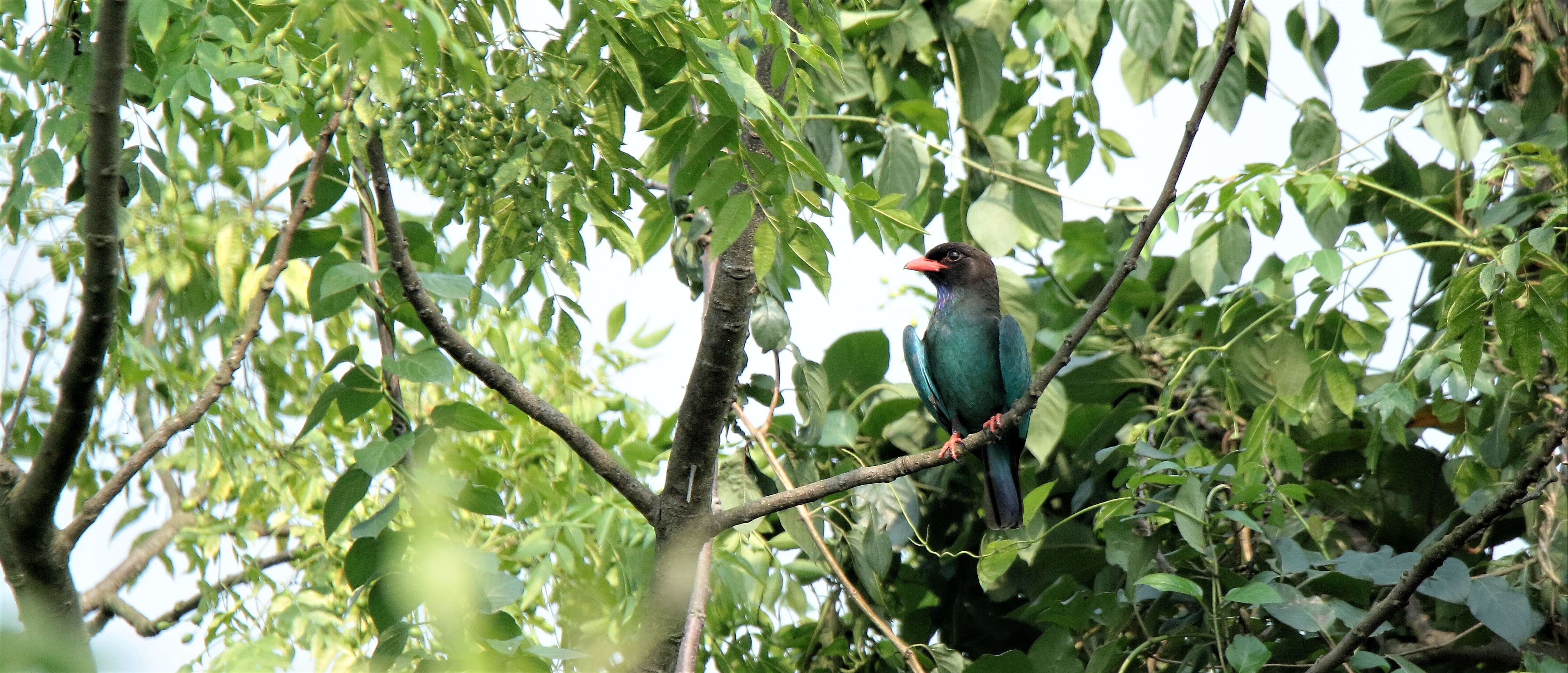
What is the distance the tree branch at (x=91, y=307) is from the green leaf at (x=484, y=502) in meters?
0.81

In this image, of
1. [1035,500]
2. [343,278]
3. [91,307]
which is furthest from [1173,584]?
[91,307]

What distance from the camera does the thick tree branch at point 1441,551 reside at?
2.71m

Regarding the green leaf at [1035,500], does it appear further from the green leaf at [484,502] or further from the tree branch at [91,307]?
the tree branch at [91,307]

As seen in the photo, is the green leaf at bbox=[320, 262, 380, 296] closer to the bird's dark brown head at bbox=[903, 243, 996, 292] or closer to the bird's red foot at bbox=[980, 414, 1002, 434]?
the bird's red foot at bbox=[980, 414, 1002, 434]

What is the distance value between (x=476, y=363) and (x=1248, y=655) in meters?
2.12

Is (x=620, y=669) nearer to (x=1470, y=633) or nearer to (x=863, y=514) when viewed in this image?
(x=863, y=514)

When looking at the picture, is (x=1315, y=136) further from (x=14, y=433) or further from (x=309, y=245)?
(x=14, y=433)

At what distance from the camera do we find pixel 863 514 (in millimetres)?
3824

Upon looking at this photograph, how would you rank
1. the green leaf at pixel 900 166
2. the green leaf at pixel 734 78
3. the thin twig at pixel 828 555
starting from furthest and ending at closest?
the green leaf at pixel 900 166 → the thin twig at pixel 828 555 → the green leaf at pixel 734 78

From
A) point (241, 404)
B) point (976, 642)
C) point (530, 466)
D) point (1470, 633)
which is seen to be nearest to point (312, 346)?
point (241, 404)

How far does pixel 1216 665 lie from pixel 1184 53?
2.24 m

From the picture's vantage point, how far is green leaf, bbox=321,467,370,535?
284 centimetres

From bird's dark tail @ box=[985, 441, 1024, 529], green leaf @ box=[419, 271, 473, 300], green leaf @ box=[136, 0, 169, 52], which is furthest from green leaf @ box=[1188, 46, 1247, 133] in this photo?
green leaf @ box=[136, 0, 169, 52]

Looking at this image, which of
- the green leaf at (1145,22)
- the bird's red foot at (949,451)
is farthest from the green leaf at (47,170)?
the green leaf at (1145,22)
